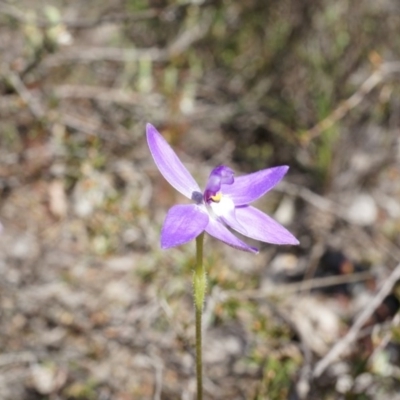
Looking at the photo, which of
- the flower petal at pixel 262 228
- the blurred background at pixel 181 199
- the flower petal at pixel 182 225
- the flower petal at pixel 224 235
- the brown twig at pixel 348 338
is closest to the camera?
the flower petal at pixel 182 225

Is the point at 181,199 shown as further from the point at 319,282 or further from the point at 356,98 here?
the point at 356,98

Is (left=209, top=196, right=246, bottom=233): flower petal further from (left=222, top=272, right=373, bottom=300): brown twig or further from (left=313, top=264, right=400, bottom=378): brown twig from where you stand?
(left=222, top=272, right=373, bottom=300): brown twig

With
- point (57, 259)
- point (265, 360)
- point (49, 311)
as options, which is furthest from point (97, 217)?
point (265, 360)

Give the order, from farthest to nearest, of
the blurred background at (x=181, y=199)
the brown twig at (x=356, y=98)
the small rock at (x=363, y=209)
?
the small rock at (x=363, y=209), the brown twig at (x=356, y=98), the blurred background at (x=181, y=199)

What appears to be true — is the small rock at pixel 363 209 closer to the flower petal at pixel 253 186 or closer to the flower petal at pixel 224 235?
the flower petal at pixel 253 186

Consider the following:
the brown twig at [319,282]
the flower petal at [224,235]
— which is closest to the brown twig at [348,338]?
the brown twig at [319,282]

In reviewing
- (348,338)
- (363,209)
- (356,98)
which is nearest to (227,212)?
(348,338)

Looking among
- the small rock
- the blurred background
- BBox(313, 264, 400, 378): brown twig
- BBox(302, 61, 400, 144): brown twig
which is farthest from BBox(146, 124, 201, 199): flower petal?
the small rock
